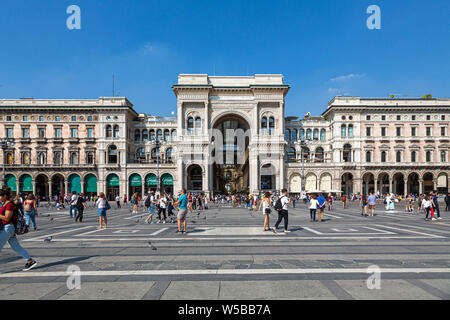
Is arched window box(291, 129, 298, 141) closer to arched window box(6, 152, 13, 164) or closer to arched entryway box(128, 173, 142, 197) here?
arched entryway box(128, 173, 142, 197)

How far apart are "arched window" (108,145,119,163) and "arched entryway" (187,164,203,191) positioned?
1378 centimetres

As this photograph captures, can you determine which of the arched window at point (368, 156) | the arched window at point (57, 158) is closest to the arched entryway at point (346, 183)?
the arched window at point (368, 156)

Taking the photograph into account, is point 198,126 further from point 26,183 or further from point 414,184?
point 414,184

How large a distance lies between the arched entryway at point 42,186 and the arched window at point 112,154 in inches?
468

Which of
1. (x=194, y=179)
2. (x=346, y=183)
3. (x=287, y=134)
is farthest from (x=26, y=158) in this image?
(x=346, y=183)

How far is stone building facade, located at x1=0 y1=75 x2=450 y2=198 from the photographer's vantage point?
54.7m

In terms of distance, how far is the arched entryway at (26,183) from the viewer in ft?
180

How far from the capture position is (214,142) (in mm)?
60750

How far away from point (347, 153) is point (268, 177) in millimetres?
16365

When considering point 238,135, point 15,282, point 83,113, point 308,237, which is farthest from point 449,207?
point 83,113

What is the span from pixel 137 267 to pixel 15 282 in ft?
7.67

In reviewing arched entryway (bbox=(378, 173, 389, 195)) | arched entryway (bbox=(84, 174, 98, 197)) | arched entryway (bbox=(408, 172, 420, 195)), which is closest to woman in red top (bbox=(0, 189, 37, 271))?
arched entryway (bbox=(84, 174, 98, 197))

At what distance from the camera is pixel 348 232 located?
12.9 m

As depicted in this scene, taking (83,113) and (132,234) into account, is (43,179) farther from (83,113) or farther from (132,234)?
(132,234)
